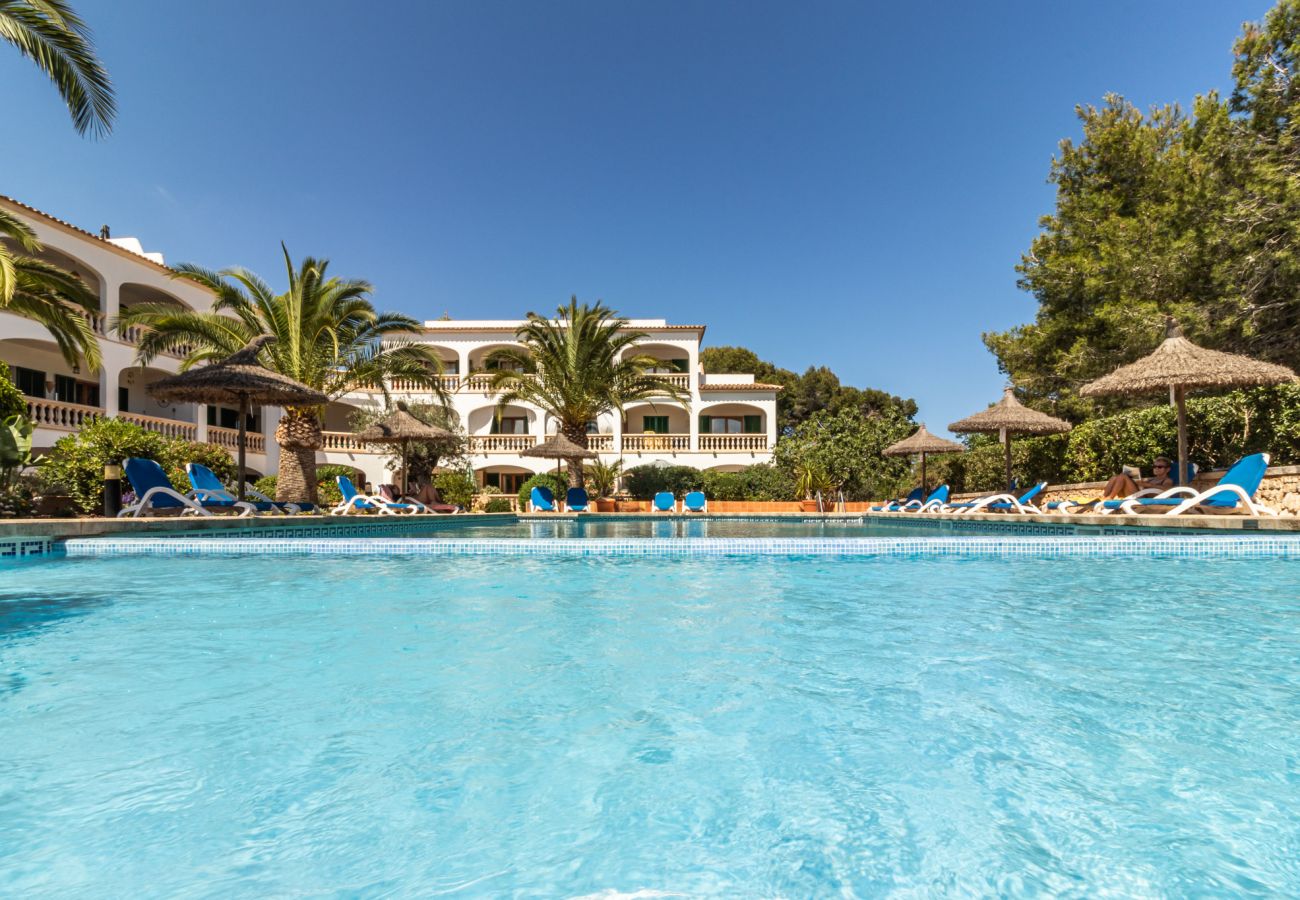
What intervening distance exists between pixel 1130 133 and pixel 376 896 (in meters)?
28.1

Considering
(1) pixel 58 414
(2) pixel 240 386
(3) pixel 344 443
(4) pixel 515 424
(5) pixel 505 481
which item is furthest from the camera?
(4) pixel 515 424

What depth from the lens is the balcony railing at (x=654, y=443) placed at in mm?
27172

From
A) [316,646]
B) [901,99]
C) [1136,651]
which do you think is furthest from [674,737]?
[901,99]

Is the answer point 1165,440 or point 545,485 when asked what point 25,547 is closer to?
point 545,485

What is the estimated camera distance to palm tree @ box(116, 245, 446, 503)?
1504cm

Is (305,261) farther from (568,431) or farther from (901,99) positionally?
(901,99)

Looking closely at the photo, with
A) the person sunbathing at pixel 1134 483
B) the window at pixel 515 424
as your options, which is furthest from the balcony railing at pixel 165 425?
the person sunbathing at pixel 1134 483

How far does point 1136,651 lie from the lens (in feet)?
12.2

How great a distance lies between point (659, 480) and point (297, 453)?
1288 cm

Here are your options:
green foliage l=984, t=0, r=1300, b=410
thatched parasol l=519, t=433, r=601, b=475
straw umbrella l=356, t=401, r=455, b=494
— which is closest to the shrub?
straw umbrella l=356, t=401, r=455, b=494

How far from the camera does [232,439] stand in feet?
71.8

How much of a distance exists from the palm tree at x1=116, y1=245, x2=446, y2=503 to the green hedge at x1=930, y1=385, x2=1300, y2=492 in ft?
52.6

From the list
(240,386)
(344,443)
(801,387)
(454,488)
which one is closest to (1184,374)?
(240,386)

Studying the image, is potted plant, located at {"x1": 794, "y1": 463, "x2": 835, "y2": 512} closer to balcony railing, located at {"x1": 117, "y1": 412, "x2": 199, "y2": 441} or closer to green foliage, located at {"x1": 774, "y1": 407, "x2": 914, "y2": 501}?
green foliage, located at {"x1": 774, "y1": 407, "x2": 914, "y2": 501}
